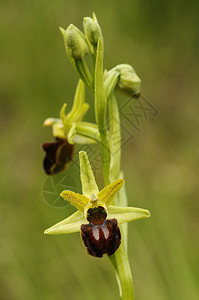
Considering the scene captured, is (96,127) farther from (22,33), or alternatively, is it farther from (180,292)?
(22,33)

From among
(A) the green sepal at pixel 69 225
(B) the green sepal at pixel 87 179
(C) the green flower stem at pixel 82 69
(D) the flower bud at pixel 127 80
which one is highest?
(C) the green flower stem at pixel 82 69

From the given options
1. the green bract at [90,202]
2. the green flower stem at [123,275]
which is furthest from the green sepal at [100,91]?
the green flower stem at [123,275]

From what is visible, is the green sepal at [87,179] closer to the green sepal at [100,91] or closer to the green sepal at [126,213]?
the green sepal at [126,213]

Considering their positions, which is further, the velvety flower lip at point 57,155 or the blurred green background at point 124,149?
the blurred green background at point 124,149

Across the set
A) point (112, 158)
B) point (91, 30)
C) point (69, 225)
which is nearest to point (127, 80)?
point (91, 30)

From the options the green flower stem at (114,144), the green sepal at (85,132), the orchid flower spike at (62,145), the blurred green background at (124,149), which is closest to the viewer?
the green flower stem at (114,144)

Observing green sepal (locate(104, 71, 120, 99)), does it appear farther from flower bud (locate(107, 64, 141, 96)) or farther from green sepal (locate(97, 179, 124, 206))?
green sepal (locate(97, 179, 124, 206))

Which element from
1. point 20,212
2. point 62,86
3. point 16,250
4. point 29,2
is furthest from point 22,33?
point 16,250

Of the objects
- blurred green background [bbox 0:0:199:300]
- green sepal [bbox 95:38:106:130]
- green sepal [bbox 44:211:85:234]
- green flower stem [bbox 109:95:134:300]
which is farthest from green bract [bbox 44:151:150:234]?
blurred green background [bbox 0:0:199:300]
